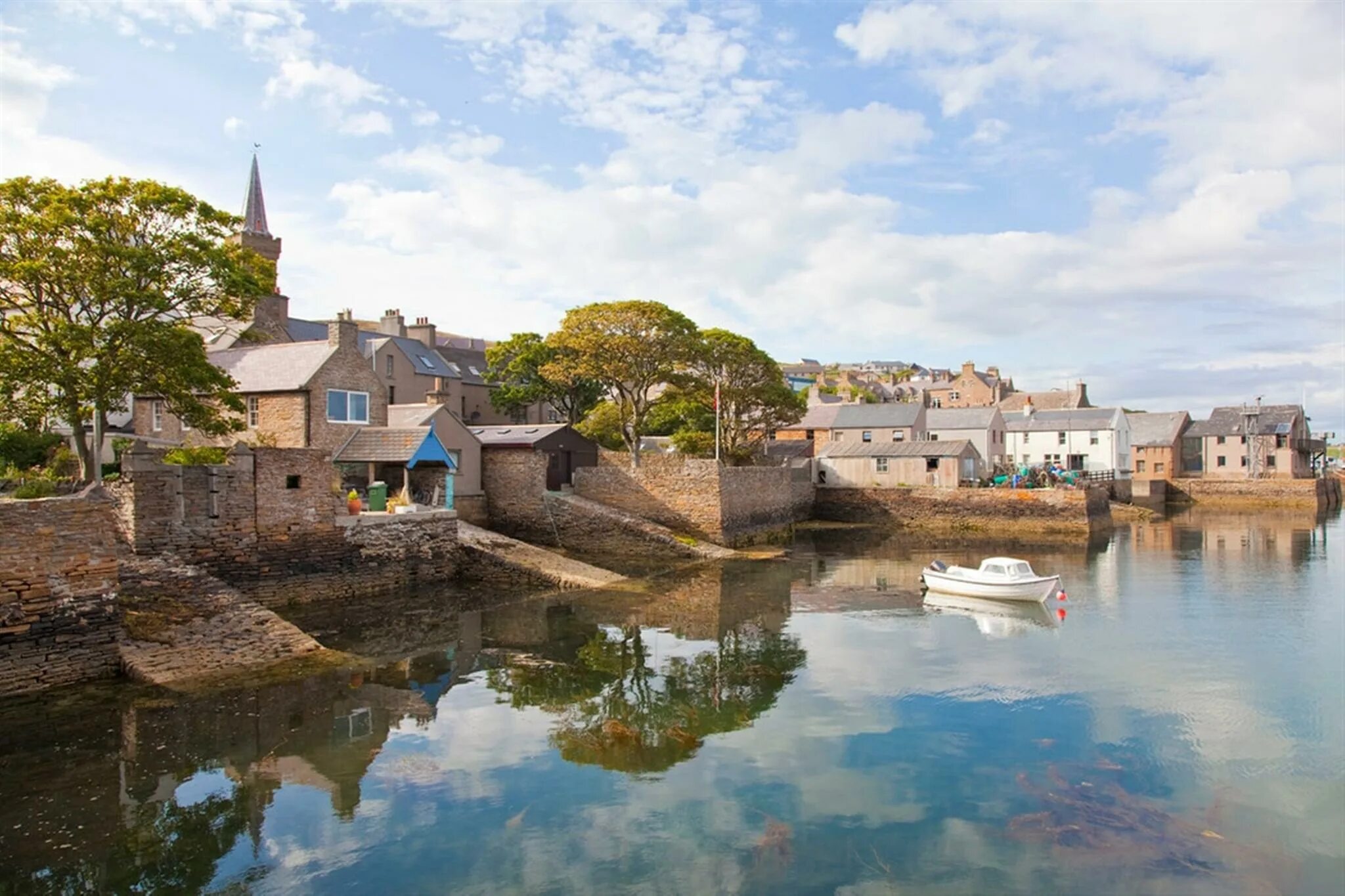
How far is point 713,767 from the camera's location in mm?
12781

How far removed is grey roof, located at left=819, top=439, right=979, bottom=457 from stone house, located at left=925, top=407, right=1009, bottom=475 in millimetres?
10599

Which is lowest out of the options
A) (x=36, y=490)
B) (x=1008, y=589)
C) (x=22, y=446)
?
(x=1008, y=589)

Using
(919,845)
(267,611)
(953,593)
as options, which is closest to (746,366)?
(953,593)

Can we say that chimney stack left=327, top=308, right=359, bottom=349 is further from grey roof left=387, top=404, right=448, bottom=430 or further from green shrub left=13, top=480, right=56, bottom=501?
green shrub left=13, top=480, right=56, bottom=501

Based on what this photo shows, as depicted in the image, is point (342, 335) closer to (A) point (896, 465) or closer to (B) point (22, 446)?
(B) point (22, 446)

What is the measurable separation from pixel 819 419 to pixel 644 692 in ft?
160

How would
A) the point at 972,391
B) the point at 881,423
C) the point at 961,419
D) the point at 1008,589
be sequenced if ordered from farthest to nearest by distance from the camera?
the point at 972,391 < the point at 961,419 < the point at 881,423 < the point at 1008,589

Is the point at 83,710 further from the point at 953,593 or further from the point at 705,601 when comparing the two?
the point at 953,593

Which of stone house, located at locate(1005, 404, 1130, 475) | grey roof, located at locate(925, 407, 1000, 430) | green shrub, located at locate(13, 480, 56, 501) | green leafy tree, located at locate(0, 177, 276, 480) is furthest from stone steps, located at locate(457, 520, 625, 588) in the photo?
stone house, located at locate(1005, 404, 1130, 475)

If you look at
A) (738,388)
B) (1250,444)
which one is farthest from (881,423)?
(1250,444)

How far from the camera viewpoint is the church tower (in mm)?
54188

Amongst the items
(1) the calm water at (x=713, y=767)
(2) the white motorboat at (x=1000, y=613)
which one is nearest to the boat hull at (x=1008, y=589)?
(2) the white motorboat at (x=1000, y=613)

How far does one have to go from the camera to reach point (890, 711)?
15.2 meters

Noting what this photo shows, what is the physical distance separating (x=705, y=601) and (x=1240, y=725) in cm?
1435
